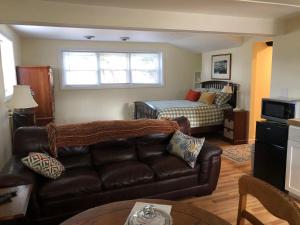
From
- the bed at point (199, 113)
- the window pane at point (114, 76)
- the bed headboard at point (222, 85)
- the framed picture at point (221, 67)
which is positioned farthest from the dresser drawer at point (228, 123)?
the window pane at point (114, 76)

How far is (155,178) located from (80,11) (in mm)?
2044

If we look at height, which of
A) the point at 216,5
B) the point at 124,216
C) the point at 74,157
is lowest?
the point at 74,157

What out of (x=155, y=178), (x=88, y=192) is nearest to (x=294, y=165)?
(x=155, y=178)

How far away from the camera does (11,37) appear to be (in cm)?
475

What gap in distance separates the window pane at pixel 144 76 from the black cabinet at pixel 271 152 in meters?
4.29

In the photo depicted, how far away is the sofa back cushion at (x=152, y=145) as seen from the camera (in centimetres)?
318

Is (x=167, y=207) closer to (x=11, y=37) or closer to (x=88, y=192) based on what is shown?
(x=88, y=192)

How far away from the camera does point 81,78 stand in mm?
6633

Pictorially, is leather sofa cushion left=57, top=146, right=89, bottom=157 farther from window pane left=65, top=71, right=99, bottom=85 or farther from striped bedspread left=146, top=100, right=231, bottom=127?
window pane left=65, top=71, right=99, bottom=85

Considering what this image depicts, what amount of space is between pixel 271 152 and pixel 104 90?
469 centimetres

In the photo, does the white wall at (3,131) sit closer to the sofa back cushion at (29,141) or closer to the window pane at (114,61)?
the sofa back cushion at (29,141)

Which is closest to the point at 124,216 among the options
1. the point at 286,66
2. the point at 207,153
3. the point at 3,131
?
the point at 207,153

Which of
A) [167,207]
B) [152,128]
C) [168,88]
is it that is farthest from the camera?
[168,88]

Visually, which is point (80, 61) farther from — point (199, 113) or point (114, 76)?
point (199, 113)
